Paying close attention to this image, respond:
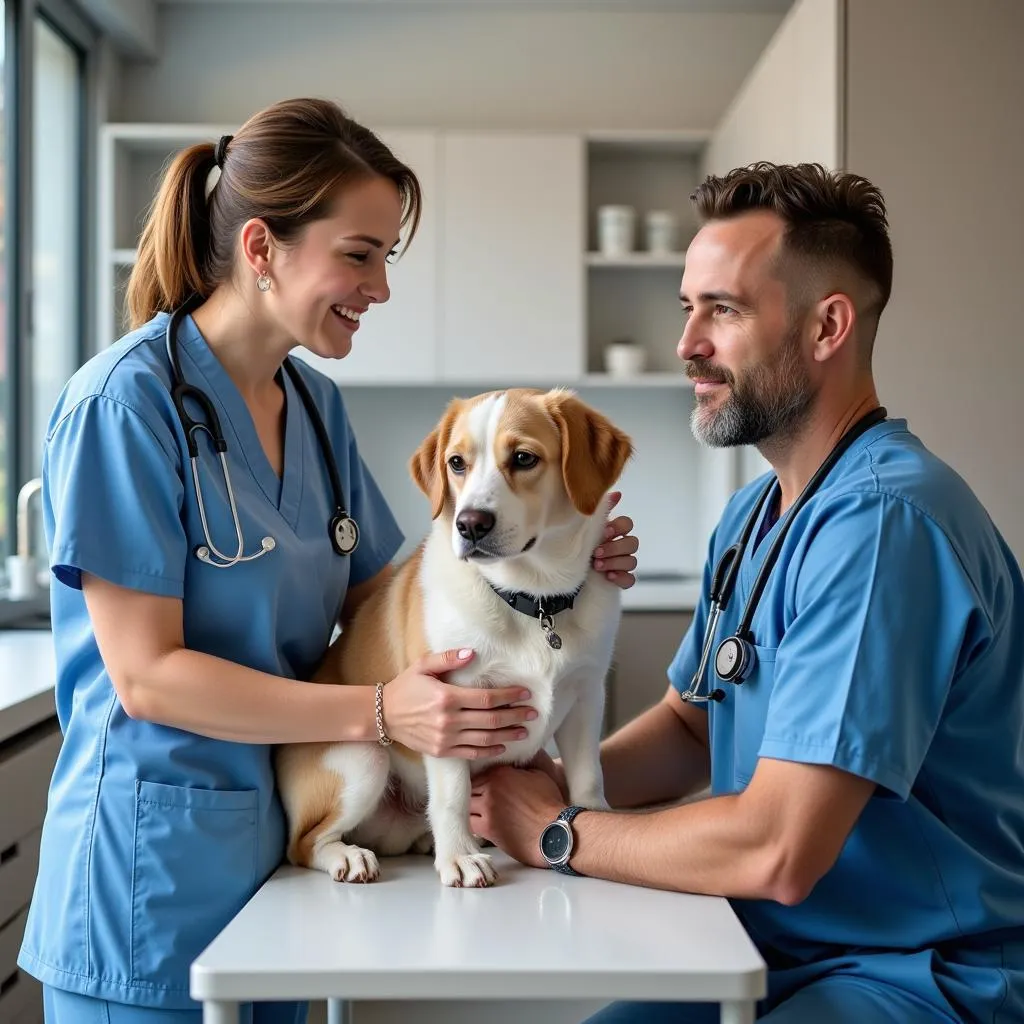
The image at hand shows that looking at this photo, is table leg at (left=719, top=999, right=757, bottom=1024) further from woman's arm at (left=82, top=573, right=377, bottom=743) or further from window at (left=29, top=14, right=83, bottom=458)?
window at (left=29, top=14, right=83, bottom=458)

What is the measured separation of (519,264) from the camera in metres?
4.01

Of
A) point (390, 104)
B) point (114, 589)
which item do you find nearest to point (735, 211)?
point (114, 589)

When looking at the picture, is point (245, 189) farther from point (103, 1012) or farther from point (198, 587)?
point (103, 1012)

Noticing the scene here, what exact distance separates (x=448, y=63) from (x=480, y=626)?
3.50m

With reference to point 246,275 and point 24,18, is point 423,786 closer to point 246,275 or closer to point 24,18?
point 246,275

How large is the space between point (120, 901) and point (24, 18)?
2931 mm

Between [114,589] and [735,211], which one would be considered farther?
[735,211]

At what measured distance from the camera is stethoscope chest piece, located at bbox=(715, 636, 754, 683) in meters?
1.35

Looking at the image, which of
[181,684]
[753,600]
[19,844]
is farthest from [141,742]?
[19,844]

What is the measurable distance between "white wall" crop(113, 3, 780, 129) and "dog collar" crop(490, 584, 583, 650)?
3341 mm

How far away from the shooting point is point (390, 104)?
14.2 feet

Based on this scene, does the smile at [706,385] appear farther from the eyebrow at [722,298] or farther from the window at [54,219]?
the window at [54,219]

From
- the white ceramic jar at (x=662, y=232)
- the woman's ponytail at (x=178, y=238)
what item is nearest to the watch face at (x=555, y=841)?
the woman's ponytail at (x=178, y=238)

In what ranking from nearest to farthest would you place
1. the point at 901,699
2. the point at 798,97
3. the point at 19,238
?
the point at 901,699
the point at 798,97
the point at 19,238
